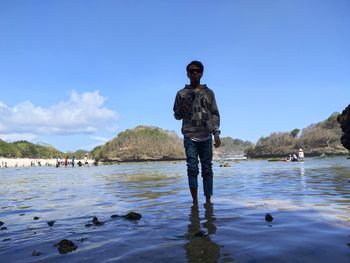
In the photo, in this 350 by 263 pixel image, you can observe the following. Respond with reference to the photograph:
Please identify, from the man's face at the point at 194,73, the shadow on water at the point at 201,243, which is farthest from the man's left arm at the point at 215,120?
the shadow on water at the point at 201,243

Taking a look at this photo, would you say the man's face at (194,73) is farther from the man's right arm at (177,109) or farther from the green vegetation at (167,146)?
the green vegetation at (167,146)

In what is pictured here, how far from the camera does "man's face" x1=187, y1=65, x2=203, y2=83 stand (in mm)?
6160

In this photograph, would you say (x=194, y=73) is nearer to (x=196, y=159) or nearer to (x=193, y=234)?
(x=196, y=159)

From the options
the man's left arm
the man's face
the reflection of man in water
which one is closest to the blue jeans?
the man's left arm

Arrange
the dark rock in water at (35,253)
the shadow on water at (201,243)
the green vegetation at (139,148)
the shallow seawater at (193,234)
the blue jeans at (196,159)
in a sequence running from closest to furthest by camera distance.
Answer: the shadow on water at (201,243), the shallow seawater at (193,234), the dark rock in water at (35,253), the blue jeans at (196,159), the green vegetation at (139,148)

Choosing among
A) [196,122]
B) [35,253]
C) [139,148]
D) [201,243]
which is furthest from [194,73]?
[139,148]

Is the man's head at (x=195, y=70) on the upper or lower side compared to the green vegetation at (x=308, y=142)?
lower

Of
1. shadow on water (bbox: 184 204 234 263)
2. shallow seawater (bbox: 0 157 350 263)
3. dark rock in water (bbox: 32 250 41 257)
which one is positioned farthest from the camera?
dark rock in water (bbox: 32 250 41 257)

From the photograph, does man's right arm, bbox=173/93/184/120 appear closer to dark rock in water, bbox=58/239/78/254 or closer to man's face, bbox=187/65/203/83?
man's face, bbox=187/65/203/83

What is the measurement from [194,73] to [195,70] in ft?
0.18

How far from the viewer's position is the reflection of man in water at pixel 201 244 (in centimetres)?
283

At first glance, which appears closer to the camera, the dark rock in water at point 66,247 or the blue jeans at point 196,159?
the dark rock in water at point 66,247

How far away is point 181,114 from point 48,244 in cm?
341

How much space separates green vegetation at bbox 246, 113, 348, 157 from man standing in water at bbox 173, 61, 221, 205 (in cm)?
12565
